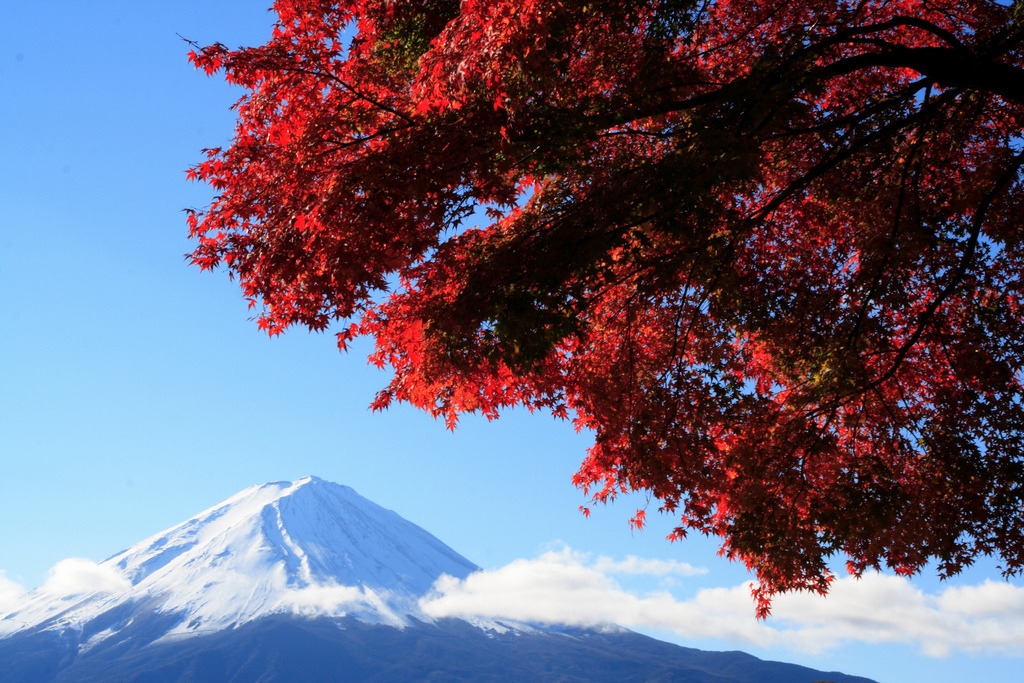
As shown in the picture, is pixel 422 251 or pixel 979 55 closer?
pixel 979 55

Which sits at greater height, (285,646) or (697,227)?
(697,227)

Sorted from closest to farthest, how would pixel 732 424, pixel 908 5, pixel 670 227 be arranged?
pixel 670 227, pixel 732 424, pixel 908 5

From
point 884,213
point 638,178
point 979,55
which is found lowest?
point 638,178

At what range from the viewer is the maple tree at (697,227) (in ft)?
20.2

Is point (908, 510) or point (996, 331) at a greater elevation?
point (996, 331)

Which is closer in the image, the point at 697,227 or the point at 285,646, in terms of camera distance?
the point at 697,227

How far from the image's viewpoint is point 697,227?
23.0 ft

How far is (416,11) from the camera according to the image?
730 centimetres

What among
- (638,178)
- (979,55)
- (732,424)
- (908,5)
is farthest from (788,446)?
(908,5)

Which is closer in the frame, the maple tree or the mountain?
the maple tree

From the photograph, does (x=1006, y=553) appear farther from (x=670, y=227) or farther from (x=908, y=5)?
(x=908, y=5)

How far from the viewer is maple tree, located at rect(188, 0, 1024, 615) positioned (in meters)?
6.17

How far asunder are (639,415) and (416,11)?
4876 millimetres

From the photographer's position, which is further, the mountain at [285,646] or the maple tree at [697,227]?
the mountain at [285,646]
